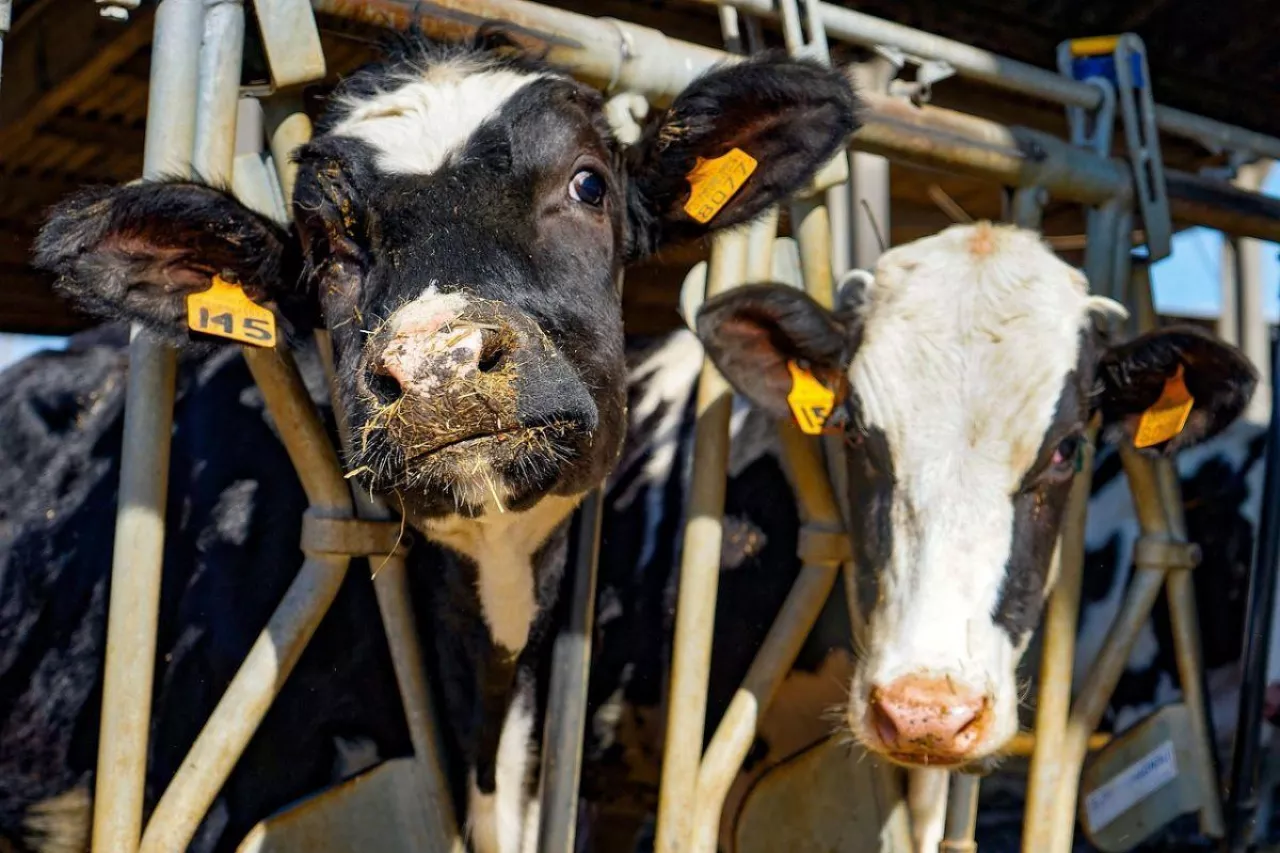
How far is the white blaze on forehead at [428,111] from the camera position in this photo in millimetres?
2664

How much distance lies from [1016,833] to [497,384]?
8.71ft

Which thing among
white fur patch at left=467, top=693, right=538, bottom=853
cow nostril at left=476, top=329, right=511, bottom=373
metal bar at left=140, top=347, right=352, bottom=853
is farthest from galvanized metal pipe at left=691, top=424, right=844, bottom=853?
cow nostril at left=476, top=329, right=511, bottom=373

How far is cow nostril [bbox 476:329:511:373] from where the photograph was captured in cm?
219

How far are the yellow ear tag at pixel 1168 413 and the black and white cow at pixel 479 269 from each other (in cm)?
104

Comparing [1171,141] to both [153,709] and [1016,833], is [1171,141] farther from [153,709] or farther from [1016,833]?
[153,709]

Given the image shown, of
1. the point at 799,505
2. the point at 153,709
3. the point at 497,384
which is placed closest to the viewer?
the point at 497,384

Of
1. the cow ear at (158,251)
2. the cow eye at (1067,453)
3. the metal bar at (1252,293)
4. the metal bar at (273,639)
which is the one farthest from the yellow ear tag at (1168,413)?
the metal bar at (1252,293)

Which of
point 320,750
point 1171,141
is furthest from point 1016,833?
point 1171,141

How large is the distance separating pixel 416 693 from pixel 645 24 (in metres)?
2.61

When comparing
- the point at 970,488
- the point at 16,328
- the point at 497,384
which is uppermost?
the point at 497,384

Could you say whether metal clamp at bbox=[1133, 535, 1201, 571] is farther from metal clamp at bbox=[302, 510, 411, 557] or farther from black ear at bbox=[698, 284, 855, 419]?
metal clamp at bbox=[302, 510, 411, 557]

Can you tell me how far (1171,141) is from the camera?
582 centimetres

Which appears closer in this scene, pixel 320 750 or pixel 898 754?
pixel 898 754

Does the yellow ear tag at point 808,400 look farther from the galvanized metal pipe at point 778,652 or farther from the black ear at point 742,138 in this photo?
the black ear at point 742,138
